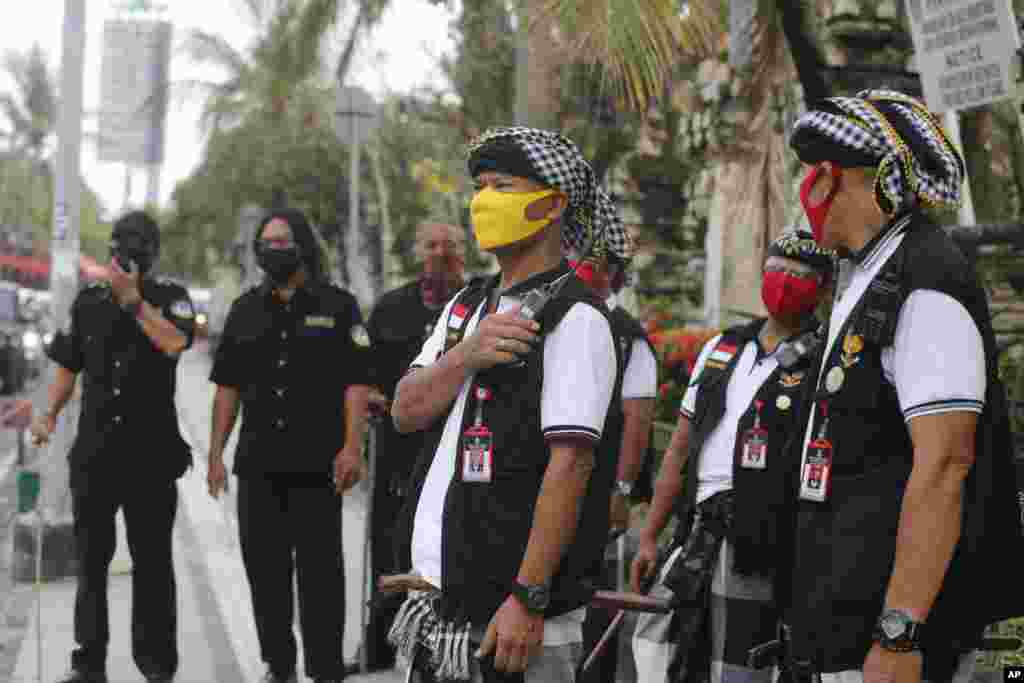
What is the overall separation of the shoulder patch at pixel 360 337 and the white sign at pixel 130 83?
2693 cm

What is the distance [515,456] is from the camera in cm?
315

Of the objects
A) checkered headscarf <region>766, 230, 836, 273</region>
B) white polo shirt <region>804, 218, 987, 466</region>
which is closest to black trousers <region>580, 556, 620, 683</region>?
checkered headscarf <region>766, 230, 836, 273</region>

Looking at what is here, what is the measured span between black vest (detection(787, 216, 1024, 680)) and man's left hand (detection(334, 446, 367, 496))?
11.0ft

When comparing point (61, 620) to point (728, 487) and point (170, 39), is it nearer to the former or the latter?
point (728, 487)

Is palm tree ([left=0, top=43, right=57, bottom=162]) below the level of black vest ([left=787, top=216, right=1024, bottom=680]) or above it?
above

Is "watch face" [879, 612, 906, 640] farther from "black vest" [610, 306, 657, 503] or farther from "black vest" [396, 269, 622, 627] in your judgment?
"black vest" [610, 306, 657, 503]

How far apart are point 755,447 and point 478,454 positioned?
1.45 meters

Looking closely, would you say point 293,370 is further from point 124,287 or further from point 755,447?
point 755,447

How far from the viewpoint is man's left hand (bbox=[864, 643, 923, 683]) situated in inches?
104

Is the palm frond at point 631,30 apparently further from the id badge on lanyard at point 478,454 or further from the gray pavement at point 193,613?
the id badge on lanyard at point 478,454

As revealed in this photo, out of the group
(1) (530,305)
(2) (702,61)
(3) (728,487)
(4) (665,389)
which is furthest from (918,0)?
(2) (702,61)

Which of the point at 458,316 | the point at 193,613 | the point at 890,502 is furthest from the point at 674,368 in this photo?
the point at 890,502

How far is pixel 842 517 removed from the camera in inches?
110

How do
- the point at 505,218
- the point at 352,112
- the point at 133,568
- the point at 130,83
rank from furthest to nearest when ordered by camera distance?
1. the point at 130,83
2. the point at 352,112
3. the point at 133,568
4. the point at 505,218
